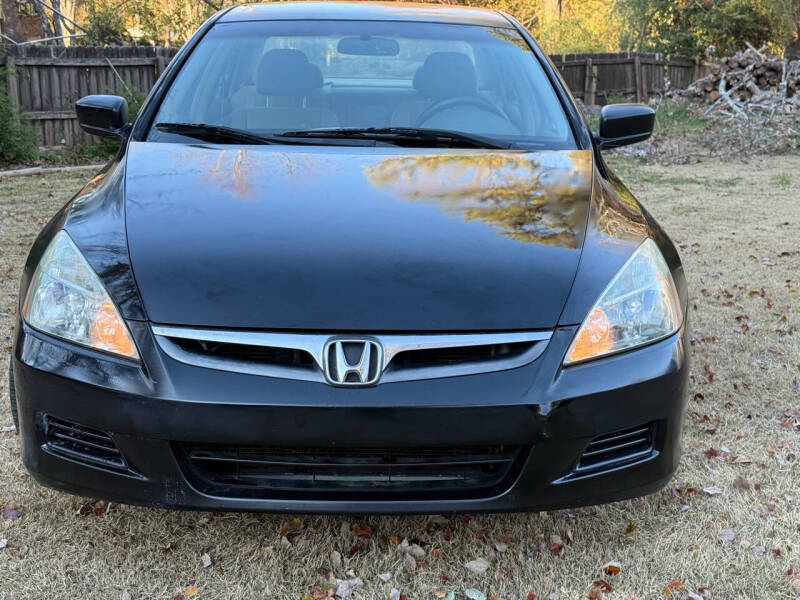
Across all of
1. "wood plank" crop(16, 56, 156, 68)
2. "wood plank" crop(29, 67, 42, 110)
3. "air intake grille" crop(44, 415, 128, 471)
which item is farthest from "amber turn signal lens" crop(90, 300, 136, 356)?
"wood plank" crop(29, 67, 42, 110)

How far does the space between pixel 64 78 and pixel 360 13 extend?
9034 mm

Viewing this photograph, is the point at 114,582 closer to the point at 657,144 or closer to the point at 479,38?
the point at 479,38

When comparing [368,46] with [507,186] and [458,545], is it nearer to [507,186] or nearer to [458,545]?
[507,186]

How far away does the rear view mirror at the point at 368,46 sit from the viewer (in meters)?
3.31

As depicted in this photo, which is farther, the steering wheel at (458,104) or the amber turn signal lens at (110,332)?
the steering wheel at (458,104)

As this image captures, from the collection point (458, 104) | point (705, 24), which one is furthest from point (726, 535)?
point (705, 24)

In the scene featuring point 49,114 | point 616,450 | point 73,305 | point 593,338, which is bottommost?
point 616,450

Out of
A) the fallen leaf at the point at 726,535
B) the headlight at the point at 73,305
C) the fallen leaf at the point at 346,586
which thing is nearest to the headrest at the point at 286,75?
the headlight at the point at 73,305

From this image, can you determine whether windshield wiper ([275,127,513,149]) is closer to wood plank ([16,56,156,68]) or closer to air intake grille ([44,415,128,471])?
air intake grille ([44,415,128,471])

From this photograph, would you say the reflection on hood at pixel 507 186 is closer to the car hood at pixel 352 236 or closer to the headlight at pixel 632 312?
the car hood at pixel 352 236

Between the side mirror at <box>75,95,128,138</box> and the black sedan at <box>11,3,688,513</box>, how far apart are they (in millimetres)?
769

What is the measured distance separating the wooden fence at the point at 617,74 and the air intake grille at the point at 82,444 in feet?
54.2

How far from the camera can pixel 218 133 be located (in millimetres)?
2822

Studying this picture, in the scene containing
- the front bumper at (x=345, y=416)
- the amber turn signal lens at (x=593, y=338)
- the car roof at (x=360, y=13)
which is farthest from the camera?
the car roof at (x=360, y=13)
